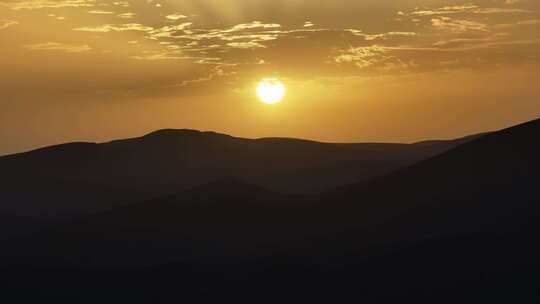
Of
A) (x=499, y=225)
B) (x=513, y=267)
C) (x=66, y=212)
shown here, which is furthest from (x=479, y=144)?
(x=66, y=212)

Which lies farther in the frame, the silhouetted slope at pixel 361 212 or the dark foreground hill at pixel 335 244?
the silhouetted slope at pixel 361 212

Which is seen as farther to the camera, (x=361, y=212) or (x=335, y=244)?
(x=361, y=212)

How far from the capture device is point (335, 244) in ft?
325

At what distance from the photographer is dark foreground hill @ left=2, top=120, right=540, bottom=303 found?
81250mm

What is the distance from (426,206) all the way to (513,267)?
90.0ft

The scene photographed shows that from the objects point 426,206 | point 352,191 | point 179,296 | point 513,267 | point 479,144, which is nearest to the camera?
point 513,267

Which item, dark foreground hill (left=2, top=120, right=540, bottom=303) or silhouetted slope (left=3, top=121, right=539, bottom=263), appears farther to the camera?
silhouetted slope (left=3, top=121, right=539, bottom=263)

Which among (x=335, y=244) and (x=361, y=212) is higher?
(x=361, y=212)

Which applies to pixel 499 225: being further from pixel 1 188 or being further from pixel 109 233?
pixel 1 188

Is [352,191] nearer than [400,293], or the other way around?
[400,293]

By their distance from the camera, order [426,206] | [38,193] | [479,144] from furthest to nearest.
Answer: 1. [38,193]
2. [479,144]
3. [426,206]

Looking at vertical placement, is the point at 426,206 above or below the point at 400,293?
above

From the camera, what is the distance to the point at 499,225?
8906 cm

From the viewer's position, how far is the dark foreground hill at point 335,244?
8125cm
